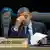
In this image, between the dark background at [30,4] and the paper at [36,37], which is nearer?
the paper at [36,37]

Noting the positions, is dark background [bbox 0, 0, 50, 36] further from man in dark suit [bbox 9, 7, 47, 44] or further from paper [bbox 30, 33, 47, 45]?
paper [bbox 30, 33, 47, 45]

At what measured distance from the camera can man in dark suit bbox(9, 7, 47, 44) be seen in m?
1.26

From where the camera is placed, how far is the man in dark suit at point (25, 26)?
49.5 inches

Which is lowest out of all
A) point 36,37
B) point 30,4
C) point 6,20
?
point 36,37

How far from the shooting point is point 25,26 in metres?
1.28

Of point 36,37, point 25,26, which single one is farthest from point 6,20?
point 36,37

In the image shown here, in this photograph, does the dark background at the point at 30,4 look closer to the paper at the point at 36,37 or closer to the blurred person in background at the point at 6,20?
the blurred person in background at the point at 6,20

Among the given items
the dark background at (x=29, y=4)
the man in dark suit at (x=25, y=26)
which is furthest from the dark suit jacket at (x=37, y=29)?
the dark background at (x=29, y=4)

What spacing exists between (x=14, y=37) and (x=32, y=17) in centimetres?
22

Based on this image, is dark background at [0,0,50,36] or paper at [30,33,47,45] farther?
dark background at [0,0,50,36]

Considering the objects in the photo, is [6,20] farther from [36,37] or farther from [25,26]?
[36,37]

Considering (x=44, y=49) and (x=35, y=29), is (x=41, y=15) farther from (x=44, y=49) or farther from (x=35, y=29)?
(x=44, y=49)

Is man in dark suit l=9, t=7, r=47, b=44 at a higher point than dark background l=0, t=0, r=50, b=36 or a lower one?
lower

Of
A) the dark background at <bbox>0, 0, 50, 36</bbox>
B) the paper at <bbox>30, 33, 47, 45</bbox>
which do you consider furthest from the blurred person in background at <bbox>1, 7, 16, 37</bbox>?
the paper at <bbox>30, 33, 47, 45</bbox>
